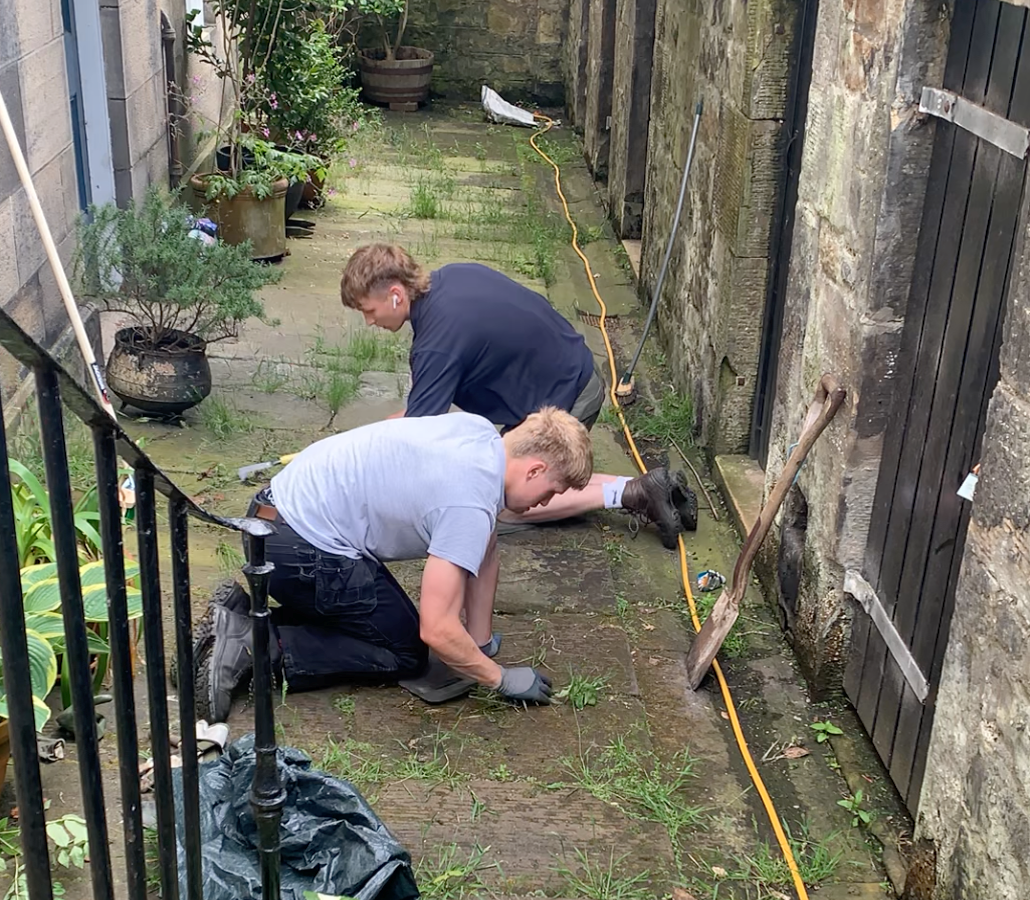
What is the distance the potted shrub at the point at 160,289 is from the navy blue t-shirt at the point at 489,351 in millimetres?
1314

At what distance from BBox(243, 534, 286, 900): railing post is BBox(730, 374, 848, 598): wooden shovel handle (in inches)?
77.3

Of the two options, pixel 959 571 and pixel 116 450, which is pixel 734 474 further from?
pixel 116 450

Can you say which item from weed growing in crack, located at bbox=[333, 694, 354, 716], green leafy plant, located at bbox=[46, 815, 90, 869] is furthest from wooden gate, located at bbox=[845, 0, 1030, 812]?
green leafy plant, located at bbox=[46, 815, 90, 869]

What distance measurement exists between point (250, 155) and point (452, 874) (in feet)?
18.8

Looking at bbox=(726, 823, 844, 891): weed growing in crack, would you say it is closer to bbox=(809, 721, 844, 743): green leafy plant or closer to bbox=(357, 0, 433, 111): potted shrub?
bbox=(809, 721, 844, 743): green leafy plant

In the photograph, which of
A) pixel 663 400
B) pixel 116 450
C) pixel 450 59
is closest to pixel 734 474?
pixel 663 400

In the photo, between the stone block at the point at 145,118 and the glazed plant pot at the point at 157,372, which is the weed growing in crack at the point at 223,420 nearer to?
the glazed plant pot at the point at 157,372

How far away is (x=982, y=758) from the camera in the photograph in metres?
2.68

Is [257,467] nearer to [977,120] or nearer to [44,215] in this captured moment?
[44,215]

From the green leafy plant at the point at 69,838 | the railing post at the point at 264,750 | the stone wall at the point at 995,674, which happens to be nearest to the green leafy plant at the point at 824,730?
the stone wall at the point at 995,674

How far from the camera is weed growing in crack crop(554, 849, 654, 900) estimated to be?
2994 mm

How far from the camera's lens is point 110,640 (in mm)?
1597

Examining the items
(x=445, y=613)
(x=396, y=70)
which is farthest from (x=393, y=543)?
(x=396, y=70)

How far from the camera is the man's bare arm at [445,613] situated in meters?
3.29
